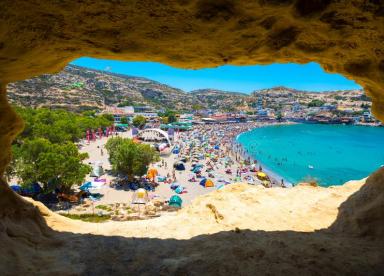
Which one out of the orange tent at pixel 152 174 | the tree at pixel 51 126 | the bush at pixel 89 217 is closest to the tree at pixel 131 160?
the orange tent at pixel 152 174

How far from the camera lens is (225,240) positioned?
7922 millimetres

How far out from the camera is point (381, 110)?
26.3 feet

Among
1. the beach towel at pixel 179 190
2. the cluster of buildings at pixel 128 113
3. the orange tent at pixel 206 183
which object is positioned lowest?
the beach towel at pixel 179 190

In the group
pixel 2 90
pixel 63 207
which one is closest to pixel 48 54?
pixel 2 90

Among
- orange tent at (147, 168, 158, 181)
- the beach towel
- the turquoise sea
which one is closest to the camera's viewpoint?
the beach towel

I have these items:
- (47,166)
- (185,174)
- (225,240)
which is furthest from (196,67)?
(185,174)

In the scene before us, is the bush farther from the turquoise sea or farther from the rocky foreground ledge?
the turquoise sea

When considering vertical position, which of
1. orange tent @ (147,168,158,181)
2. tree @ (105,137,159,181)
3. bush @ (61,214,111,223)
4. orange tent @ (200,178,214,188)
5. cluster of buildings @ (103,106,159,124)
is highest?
cluster of buildings @ (103,106,159,124)

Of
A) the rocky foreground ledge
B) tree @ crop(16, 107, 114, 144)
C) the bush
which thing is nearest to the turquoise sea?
the bush

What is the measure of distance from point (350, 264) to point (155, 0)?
20.2ft

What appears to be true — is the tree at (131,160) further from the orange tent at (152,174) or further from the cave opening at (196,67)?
the cave opening at (196,67)

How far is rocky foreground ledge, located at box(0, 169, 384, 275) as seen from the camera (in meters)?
6.18

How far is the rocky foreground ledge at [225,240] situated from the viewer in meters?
6.18

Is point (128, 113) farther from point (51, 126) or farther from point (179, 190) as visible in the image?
point (179, 190)
